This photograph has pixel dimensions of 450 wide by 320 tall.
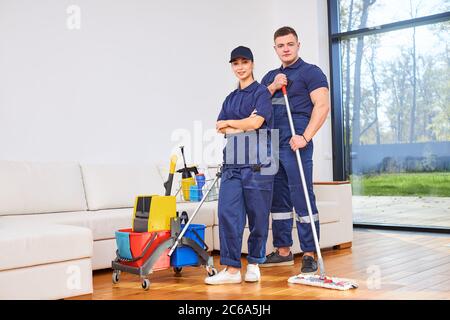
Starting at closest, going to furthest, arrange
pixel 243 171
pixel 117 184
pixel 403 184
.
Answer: pixel 243 171 < pixel 117 184 < pixel 403 184

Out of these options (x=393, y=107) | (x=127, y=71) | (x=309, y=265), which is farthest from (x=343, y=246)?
(x=127, y=71)

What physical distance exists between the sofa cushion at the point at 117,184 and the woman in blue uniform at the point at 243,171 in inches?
48.9

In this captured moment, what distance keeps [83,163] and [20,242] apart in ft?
5.73

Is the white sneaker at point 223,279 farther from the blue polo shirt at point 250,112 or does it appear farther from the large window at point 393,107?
the large window at point 393,107

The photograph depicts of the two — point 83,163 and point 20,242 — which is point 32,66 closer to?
point 83,163

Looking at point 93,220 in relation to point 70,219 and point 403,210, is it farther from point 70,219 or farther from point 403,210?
point 403,210

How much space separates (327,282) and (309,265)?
0.41 meters

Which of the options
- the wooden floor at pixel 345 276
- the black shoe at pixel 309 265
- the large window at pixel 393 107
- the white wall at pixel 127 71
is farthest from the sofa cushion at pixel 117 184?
the large window at pixel 393 107

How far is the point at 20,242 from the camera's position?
8.22 ft

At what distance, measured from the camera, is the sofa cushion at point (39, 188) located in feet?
11.6

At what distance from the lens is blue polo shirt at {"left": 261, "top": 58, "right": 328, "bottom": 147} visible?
10.9 ft

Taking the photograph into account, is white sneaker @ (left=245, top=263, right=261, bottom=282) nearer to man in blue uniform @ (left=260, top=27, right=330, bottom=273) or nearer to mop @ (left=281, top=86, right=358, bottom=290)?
mop @ (left=281, top=86, right=358, bottom=290)

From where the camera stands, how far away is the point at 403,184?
5484mm
